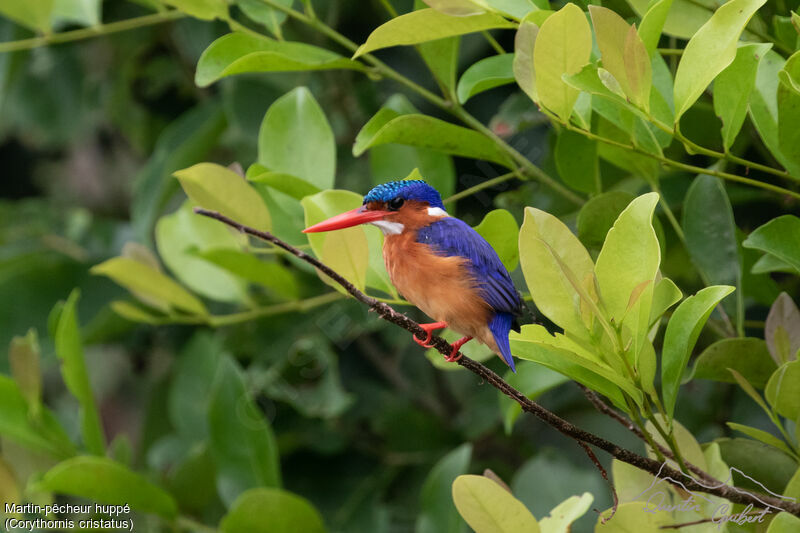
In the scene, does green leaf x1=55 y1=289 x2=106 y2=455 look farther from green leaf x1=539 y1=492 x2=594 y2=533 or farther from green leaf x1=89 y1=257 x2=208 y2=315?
green leaf x1=539 y1=492 x2=594 y2=533

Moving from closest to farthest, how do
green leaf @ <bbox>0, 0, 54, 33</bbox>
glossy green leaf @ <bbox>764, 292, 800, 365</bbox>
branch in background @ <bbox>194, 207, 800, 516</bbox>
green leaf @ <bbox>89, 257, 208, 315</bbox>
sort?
branch in background @ <bbox>194, 207, 800, 516</bbox> → glossy green leaf @ <bbox>764, 292, 800, 365</bbox> → green leaf @ <bbox>89, 257, 208, 315</bbox> → green leaf @ <bbox>0, 0, 54, 33</bbox>

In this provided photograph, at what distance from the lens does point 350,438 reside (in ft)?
5.46

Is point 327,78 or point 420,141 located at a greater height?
point 420,141

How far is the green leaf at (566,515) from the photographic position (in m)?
0.70

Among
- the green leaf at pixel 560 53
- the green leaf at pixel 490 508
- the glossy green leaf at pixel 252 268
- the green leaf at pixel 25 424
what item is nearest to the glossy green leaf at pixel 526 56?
the green leaf at pixel 560 53

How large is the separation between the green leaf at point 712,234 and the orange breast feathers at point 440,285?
31cm

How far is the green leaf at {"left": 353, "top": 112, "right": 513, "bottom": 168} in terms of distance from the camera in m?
0.81

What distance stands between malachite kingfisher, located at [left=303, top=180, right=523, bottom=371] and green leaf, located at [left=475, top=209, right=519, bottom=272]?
33mm

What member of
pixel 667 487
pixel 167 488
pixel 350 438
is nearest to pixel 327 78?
pixel 350 438

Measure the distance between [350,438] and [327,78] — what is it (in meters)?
0.72

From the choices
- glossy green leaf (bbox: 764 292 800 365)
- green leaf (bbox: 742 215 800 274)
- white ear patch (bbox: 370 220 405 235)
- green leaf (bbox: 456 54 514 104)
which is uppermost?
green leaf (bbox: 456 54 514 104)

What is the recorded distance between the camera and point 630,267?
0.63 meters

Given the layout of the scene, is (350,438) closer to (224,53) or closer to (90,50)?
(224,53)

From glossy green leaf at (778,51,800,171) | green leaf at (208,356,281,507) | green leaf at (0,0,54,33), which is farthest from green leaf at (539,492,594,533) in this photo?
green leaf at (0,0,54,33)
